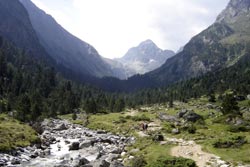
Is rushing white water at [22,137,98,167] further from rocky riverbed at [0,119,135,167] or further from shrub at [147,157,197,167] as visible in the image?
shrub at [147,157,197,167]

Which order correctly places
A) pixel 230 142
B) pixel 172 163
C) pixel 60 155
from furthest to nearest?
pixel 60 155
pixel 230 142
pixel 172 163

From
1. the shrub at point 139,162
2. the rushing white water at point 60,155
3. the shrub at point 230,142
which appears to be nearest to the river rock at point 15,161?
the rushing white water at point 60,155

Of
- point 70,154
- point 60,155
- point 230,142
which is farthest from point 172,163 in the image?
point 60,155

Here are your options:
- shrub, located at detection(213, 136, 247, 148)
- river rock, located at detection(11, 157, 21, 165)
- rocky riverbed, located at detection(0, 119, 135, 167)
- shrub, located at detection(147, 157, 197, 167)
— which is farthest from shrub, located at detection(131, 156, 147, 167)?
river rock, located at detection(11, 157, 21, 165)

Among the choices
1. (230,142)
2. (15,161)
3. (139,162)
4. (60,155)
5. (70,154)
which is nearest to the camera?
(139,162)

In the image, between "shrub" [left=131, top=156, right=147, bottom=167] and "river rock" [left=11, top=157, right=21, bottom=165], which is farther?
"river rock" [left=11, top=157, right=21, bottom=165]

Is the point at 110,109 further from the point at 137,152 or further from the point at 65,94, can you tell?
the point at 137,152

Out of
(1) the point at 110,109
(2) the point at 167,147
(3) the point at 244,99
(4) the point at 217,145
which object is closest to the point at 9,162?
(2) the point at 167,147

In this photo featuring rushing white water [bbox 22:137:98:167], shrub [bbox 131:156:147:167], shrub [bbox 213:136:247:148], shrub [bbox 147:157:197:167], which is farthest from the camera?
rushing white water [bbox 22:137:98:167]

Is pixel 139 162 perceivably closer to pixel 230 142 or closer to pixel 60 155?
pixel 230 142

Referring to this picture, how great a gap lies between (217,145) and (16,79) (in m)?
158

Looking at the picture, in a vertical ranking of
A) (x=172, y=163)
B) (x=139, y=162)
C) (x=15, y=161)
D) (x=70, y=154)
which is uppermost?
(x=172, y=163)

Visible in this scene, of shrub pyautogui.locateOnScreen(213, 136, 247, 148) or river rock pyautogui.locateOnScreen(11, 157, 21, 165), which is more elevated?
shrub pyautogui.locateOnScreen(213, 136, 247, 148)

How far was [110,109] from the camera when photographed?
171 metres
